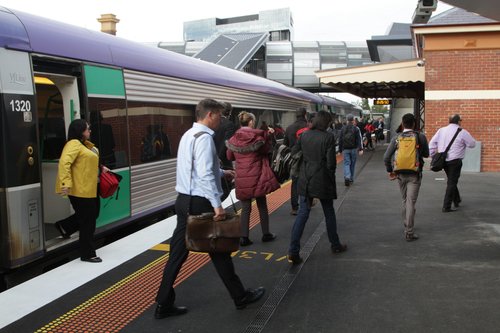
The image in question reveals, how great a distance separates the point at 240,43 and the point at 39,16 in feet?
116

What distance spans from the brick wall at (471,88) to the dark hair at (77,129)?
994cm

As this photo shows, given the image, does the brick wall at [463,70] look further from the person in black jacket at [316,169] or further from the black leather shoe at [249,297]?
the black leather shoe at [249,297]

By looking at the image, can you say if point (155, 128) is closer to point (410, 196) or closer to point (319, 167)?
point (319, 167)

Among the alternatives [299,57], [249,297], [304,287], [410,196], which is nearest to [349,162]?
[410,196]

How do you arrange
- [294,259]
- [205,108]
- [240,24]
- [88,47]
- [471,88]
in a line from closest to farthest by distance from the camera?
[205,108] → [294,259] → [88,47] → [471,88] → [240,24]

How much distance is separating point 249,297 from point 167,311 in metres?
0.66

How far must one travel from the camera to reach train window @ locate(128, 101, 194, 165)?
21.9 ft

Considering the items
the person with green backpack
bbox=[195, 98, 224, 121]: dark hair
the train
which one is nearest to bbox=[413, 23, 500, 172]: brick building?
the train

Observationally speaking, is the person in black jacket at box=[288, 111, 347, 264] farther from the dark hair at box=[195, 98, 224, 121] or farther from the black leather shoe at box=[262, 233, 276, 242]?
the dark hair at box=[195, 98, 224, 121]

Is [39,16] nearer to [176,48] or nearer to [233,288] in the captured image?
[233,288]

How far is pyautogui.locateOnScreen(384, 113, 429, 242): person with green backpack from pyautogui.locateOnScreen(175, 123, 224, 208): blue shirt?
10.2 feet

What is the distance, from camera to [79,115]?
17.9 ft

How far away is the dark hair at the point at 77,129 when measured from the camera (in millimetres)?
4844

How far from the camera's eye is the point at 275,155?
645 cm
